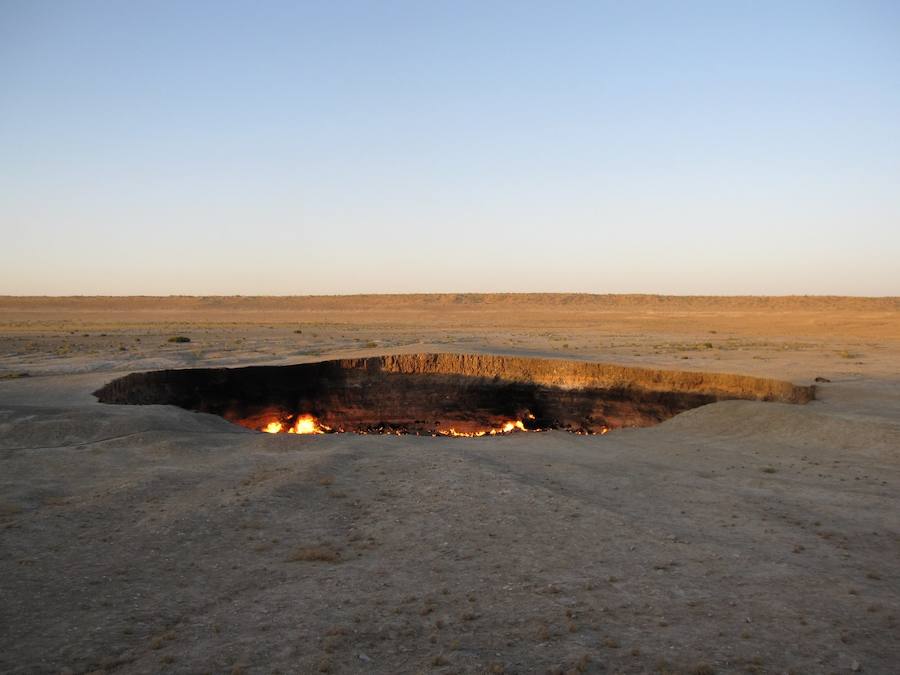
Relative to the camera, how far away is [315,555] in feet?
19.0

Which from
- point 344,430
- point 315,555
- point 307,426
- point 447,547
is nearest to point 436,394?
point 344,430

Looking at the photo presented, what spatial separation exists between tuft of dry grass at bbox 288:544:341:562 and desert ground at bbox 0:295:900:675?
0.9 inches

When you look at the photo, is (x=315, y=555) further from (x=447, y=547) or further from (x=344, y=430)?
(x=344, y=430)

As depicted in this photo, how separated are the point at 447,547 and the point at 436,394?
10.4 m

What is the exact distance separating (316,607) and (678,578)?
263cm

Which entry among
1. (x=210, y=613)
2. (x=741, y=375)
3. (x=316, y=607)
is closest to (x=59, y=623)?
(x=210, y=613)

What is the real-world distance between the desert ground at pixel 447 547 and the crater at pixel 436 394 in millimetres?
3073

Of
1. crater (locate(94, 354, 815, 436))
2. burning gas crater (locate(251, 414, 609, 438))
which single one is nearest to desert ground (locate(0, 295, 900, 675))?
crater (locate(94, 354, 815, 436))

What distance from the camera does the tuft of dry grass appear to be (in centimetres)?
575

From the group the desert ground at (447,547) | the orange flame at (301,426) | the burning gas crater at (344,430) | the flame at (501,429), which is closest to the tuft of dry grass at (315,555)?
the desert ground at (447,547)

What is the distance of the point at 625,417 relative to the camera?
1527 centimetres

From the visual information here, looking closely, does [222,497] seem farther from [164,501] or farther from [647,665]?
[647,665]

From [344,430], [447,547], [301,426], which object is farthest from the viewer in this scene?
[344,430]

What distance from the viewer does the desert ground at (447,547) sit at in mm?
4211
